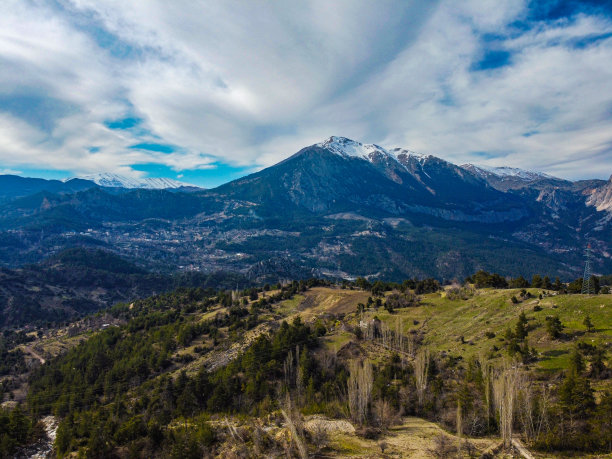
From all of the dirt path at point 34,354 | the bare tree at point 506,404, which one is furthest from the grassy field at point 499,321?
the dirt path at point 34,354

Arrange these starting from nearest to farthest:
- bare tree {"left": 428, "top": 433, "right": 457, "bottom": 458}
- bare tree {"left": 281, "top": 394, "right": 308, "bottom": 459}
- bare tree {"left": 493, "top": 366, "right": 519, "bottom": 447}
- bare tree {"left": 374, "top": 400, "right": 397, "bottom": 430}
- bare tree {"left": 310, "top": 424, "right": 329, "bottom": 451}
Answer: bare tree {"left": 281, "top": 394, "right": 308, "bottom": 459}, bare tree {"left": 428, "top": 433, "right": 457, "bottom": 458}, bare tree {"left": 493, "top": 366, "right": 519, "bottom": 447}, bare tree {"left": 310, "top": 424, "right": 329, "bottom": 451}, bare tree {"left": 374, "top": 400, "right": 397, "bottom": 430}

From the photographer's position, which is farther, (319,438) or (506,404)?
(506,404)

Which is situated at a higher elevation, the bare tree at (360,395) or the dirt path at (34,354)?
the bare tree at (360,395)

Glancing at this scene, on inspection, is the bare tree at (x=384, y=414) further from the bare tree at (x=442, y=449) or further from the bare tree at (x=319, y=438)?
the bare tree at (x=319, y=438)

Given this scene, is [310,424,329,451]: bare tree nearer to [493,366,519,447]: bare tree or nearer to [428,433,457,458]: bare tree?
[428,433,457,458]: bare tree

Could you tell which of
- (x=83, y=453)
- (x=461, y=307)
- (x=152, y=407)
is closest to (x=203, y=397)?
(x=152, y=407)

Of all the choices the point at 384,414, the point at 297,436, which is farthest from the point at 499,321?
the point at 297,436

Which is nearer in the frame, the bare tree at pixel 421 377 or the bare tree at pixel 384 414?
the bare tree at pixel 384 414

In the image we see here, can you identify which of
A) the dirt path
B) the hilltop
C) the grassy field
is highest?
the grassy field

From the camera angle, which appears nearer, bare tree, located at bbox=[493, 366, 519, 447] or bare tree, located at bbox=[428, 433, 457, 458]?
bare tree, located at bbox=[428, 433, 457, 458]

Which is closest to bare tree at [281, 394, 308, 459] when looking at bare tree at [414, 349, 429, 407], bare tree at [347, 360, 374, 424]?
bare tree at [347, 360, 374, 424]

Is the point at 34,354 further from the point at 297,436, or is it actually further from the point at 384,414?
the point at 384,414

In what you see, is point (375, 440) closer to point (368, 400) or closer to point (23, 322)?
point (368, 400)

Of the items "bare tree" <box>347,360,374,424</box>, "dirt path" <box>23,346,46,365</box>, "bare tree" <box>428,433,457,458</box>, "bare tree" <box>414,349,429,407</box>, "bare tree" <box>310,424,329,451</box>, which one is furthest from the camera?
"dirt path" <box>23,346,46,365</box>
